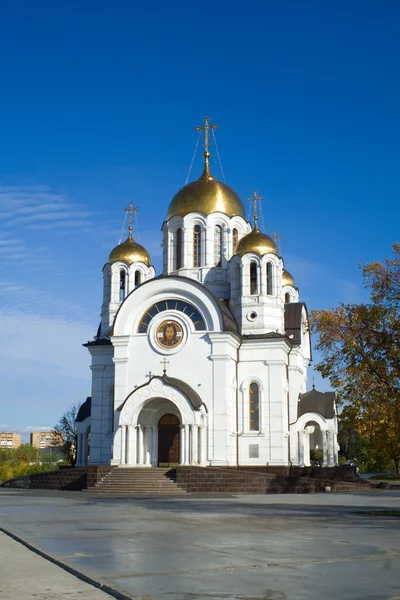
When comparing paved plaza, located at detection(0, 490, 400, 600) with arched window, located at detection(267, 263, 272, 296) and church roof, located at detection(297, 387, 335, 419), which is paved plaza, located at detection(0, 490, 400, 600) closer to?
church roof, located at detection(297, 387, 335, 419)

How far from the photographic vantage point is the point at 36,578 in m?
7.52

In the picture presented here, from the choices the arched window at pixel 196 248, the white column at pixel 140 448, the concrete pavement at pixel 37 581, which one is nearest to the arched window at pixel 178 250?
the arched window at pixel 196 248

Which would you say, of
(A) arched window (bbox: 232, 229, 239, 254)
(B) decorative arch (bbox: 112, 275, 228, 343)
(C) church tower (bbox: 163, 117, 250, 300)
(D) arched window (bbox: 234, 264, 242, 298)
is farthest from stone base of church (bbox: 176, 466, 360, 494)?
(A) arched window (bbox: 232, 229, 239, 254)

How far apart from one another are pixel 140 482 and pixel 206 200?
16.2 meters

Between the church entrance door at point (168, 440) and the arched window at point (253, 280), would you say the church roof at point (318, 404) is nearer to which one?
the arched window at point (253, 280)

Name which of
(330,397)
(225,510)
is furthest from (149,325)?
(225,510)

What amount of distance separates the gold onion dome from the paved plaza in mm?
23373

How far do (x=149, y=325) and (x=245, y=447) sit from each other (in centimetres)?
719

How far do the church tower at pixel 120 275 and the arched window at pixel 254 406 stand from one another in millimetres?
8895

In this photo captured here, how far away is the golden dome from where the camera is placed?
1479 inches

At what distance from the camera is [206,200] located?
37719mm

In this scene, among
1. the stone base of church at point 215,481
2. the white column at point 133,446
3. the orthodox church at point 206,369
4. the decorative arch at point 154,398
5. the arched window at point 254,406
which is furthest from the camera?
the arched window at point 254,406

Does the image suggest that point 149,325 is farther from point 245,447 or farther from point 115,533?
point 115,533

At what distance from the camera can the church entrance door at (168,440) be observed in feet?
107
